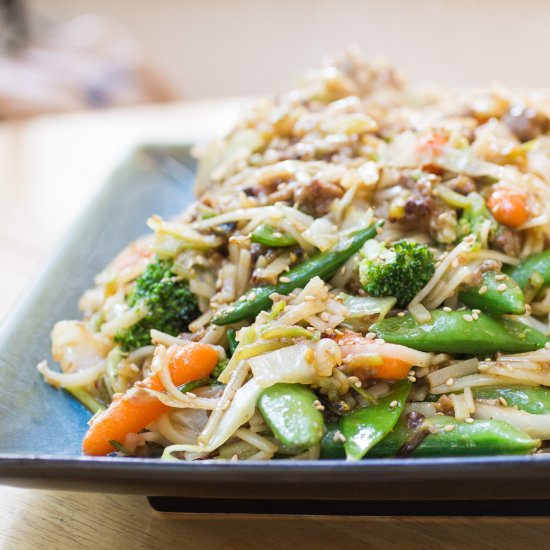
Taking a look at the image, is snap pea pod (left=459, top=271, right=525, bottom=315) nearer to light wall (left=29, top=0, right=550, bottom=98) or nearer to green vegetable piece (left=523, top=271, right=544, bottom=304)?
green vegetable piece (left=523, top=271, right=544, bottom=304)

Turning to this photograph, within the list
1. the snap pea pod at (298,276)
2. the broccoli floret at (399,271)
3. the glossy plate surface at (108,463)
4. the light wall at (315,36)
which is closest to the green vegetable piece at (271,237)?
the snap pea pod at (298,276)

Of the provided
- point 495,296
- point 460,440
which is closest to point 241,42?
point 495,296

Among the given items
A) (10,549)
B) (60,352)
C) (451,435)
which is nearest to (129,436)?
(10,549)

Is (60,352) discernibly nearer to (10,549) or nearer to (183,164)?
(10,549)

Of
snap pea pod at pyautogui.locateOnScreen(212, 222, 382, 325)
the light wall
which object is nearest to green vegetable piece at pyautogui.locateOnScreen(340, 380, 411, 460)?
snap pea pod at pyautogui.locateOnScreen(212, 222, 382, 325)

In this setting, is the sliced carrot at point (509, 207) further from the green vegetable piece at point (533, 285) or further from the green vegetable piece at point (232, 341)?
the green vegetable piece at point (232, 341)
